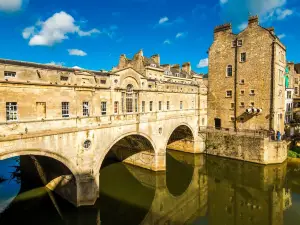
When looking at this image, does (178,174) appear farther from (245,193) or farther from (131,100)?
(131,100)

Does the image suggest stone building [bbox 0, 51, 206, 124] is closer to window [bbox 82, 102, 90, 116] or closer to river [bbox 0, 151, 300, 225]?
window [bbox 82, 102, 90, 116]

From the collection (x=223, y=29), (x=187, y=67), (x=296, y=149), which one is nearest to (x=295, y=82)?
(x=296, y=149)

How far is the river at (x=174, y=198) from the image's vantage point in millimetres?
15555

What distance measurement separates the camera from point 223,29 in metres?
30.2

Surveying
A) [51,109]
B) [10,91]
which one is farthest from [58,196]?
[10,91]

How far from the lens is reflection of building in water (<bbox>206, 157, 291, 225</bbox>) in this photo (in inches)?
636

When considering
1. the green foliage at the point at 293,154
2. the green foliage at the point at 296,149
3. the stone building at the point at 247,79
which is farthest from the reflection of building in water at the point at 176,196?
the green foliage at the point at 296,149

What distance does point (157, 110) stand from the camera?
22.8 meters

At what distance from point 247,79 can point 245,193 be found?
1564 cm

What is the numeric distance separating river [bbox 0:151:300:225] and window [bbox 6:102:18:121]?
26.0 feet

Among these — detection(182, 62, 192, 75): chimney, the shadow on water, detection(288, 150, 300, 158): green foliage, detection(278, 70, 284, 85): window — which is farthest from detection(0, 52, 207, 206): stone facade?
detection(182, 62, 192, 75): chimney

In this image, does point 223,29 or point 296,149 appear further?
point 223,29

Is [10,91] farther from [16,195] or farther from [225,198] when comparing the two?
[225,198]

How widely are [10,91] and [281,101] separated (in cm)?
3184
